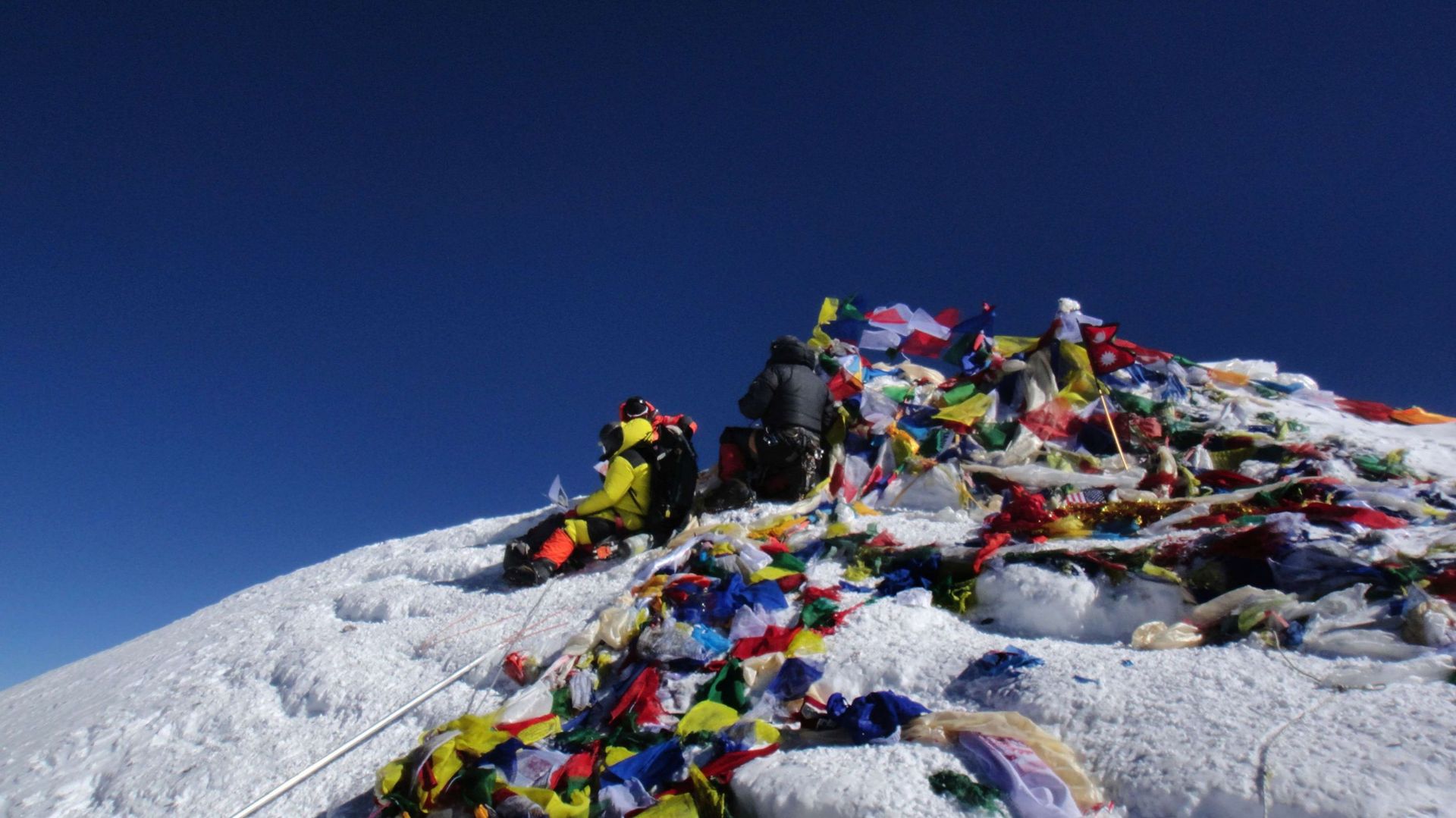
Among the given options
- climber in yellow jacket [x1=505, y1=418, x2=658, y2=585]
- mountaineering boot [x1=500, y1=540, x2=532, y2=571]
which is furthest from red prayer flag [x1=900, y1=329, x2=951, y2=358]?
mountaineering boot [x1=500, y1=540, x2=532, y2=571]

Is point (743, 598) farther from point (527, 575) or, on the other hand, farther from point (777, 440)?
point (777, 440)

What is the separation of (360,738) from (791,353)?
17.1 ft

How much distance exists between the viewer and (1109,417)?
7.66 metres

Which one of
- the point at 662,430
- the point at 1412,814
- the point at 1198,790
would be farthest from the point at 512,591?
the point at 1412,814

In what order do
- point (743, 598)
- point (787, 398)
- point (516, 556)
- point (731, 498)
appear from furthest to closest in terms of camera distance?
point (787, 398) → point (731, 498) → point (516, 556) → point (743, 598)

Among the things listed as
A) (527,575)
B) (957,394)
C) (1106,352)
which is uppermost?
(1106,352)

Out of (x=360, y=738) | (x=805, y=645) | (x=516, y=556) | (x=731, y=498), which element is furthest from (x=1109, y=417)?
(x=360, y=738)

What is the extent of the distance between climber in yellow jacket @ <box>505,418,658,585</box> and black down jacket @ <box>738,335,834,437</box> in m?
1.13

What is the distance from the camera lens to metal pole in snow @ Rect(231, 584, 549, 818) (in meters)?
3.34

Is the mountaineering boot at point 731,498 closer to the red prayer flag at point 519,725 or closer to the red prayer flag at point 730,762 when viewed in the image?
the red prayer flag at point 519,725

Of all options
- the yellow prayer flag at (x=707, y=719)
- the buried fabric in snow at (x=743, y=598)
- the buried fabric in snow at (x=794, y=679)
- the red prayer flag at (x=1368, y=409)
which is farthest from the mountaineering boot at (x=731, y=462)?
the red prayer flag at (x=1368, y=409)

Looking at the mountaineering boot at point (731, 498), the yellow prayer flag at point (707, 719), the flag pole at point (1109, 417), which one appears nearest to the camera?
the yellow prayer flag at point (707, 719)

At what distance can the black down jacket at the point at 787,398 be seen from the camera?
7430 millimetres

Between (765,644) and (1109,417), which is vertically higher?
(1109,417)
